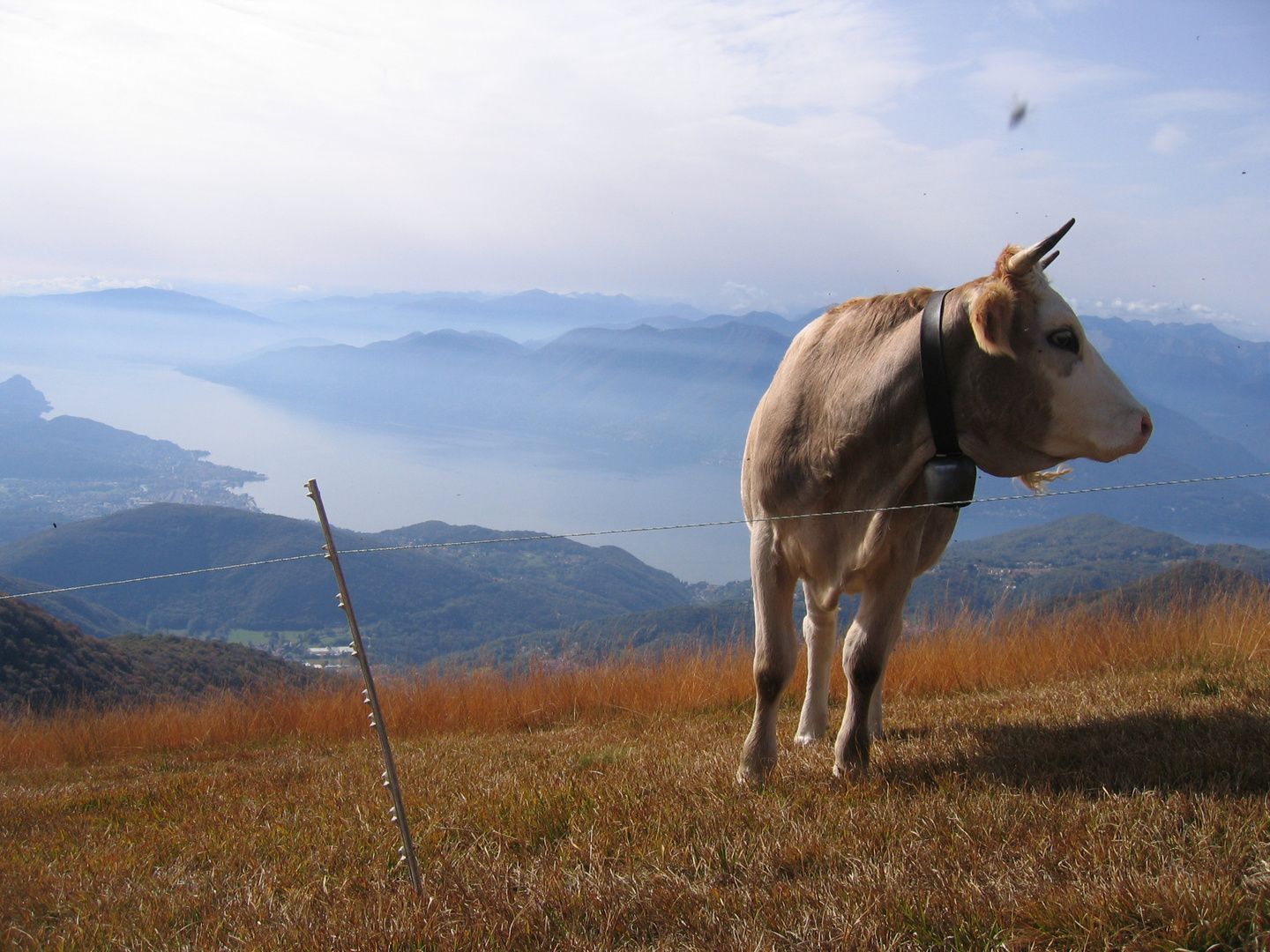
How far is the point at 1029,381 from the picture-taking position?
11.9 feet

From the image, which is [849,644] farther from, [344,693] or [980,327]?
[344,693]

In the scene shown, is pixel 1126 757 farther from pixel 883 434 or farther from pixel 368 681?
pixel 368 681

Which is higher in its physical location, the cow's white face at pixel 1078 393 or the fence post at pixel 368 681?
the cow's white face at pixel 1078 393

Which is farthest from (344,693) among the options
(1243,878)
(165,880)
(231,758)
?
(1243,878)

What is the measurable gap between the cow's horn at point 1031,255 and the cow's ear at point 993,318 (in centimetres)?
13

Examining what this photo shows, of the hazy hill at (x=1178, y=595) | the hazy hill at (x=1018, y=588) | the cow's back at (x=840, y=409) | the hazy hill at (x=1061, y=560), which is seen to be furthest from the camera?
the hazy hill at (x=1061, y=560)

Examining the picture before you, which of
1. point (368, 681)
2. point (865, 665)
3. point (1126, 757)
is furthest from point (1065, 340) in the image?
point (368, 681)

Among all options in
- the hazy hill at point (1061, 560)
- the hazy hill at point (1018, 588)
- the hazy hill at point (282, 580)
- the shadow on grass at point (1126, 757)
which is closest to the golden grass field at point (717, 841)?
the shadow on grass at point (1126, 757)

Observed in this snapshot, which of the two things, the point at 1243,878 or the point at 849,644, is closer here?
the point at 1243,878

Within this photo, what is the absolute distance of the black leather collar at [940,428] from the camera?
12.0 feet

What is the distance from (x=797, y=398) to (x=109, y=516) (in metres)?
129

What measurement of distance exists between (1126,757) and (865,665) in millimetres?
1173

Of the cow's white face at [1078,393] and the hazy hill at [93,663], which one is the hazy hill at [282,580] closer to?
the hazy hill at [93,663]

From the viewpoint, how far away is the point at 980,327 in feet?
11.6
